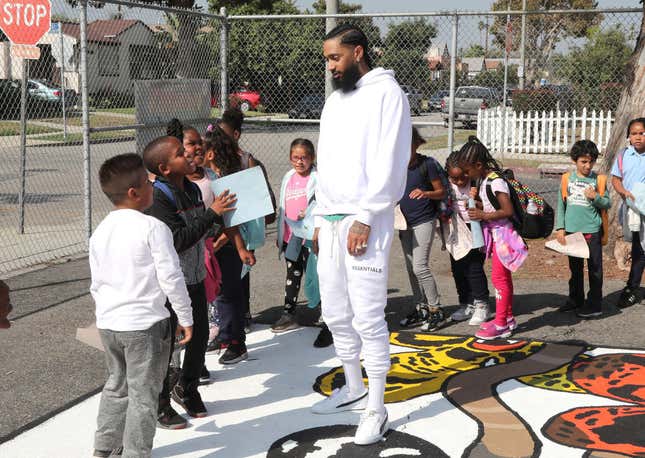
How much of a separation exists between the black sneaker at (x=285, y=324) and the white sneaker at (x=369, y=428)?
7.09 ft

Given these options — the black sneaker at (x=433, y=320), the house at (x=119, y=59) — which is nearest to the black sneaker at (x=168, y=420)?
Answer: the black sneaker at (x=433, y=320)

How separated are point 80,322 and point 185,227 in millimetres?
2789

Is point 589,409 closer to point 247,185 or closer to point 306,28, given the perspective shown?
point 247,185

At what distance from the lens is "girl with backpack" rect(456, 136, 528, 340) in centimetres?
602

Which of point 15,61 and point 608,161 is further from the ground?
point 15,61

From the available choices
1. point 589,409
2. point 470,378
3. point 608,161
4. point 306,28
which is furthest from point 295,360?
point 306,28

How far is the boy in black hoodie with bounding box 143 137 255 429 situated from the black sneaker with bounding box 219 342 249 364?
2.90 feet

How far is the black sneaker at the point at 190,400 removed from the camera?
4.76 meters

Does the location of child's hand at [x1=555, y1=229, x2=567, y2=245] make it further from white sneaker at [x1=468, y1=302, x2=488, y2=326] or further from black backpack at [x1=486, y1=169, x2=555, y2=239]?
white sneaker at [x1=468, y1=302, x2=488, y2=326]

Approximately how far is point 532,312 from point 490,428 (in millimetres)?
2516

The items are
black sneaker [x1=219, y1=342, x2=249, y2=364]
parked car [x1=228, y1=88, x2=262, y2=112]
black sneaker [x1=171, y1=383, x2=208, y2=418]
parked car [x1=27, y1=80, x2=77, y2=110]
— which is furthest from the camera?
parked car [x1=27, y1=80, x2=77, y2=110]

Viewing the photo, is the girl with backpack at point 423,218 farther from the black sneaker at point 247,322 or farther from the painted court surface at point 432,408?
the black sneaker at point 247,322

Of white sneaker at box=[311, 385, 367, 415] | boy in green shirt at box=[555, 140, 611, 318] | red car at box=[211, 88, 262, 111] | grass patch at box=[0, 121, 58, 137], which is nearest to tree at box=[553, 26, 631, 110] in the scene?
red car at box=[211, 88, 262, 111]

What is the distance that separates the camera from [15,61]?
59.9 feet
